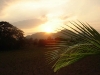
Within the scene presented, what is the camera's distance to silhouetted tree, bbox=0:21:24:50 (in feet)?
61.8

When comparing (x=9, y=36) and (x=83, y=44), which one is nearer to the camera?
(x=83, y=44)

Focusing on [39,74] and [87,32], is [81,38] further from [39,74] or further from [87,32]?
[39,74]

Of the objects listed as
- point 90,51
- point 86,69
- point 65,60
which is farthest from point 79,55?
point 86,69

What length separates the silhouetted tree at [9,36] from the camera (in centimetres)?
1883

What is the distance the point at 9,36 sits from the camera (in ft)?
62.2

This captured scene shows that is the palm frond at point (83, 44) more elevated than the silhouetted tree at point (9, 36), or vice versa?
the silhouetted tree at point (9, 36)

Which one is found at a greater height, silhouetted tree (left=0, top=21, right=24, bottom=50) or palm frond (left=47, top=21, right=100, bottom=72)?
Result: silhouetted tree (left=0, top=21, right=24, bottom=50)

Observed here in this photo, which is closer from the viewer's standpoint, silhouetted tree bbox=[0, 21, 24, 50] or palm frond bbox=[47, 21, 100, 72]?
palm frond bbox=[47, 21, 100, 72]

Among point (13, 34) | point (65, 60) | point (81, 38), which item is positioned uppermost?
point (13, 34)

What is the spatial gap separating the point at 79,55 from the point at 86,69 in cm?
782

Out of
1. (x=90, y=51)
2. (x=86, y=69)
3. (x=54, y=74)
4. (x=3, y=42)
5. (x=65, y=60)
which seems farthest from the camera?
(x=3, y=42)

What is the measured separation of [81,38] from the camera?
2.04m

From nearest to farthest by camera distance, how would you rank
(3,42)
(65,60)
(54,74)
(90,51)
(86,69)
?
(90,51)
(65,60)
(54,74)
(86,69)
(3,42)

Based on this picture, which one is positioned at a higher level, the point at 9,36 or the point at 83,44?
the point at 9,36
